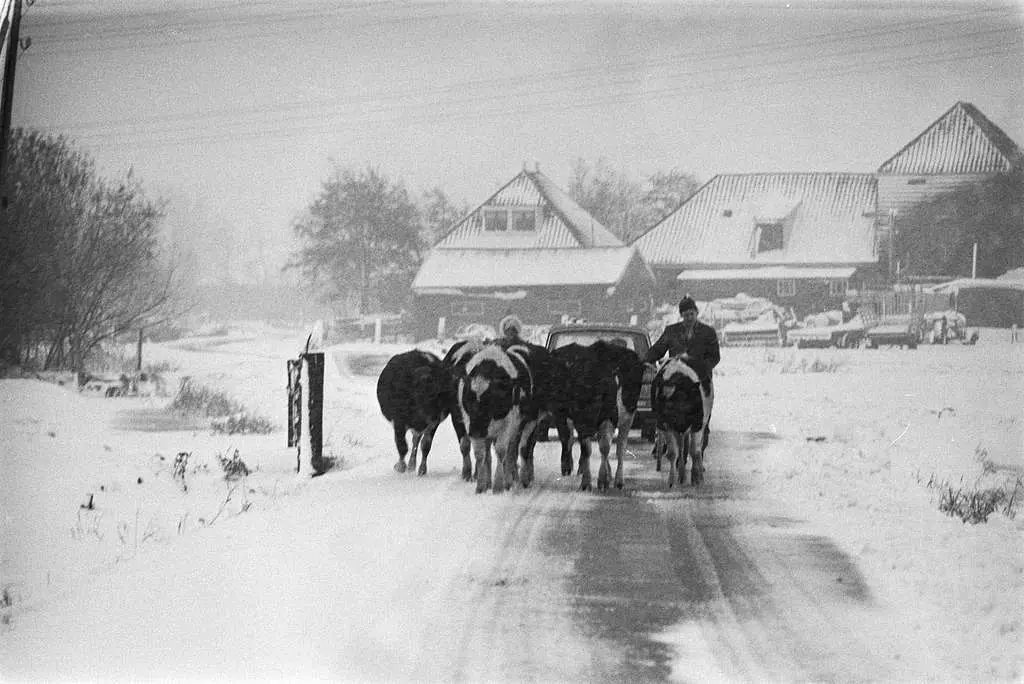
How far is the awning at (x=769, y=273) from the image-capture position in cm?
379

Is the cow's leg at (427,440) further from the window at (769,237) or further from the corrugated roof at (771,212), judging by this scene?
the window at (769,237)

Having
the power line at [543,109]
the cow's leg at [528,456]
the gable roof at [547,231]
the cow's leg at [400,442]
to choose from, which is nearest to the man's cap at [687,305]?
the gable roof at [547,231]

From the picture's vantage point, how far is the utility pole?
3.85 metres

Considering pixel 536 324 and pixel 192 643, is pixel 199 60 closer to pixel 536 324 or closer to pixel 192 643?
pixel 536 324

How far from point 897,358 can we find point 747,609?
1231 mm

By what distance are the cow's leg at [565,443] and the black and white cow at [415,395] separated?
449 millimetres

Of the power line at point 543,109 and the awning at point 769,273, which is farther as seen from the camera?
the power line at point 543,109

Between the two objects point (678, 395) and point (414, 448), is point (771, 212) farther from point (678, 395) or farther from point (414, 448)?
point (414, 448)

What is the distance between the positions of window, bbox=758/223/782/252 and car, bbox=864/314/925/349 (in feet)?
1.67

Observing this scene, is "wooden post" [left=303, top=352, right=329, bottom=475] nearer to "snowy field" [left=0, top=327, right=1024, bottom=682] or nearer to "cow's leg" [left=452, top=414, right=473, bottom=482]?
"snowy field" [left=0, top=327, right=1024, bottom=682]

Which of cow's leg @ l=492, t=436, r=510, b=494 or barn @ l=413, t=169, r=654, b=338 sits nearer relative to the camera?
cow's leg @ l=492, t=436, r=510, b=494

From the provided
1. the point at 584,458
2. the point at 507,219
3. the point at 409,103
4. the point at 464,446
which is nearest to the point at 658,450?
the point at 584,458

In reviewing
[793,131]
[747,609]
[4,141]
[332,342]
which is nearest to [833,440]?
[747,609]

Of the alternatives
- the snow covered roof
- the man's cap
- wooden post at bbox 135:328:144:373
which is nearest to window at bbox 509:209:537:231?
the snow covered roof
